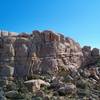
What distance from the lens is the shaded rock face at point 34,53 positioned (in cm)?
3938

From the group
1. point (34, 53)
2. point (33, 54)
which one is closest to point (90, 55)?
point (34, 53)

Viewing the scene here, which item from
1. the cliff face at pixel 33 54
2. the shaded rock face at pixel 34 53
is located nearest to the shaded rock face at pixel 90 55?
the cliff face at pixel 33 54

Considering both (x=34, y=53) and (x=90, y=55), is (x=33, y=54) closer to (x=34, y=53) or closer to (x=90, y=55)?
(x=34, y=53)

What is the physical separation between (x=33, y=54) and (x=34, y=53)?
313 mm

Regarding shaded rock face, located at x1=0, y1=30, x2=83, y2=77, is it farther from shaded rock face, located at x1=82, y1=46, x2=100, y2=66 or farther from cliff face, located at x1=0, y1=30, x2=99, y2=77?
shaded rock face, located at x1=82, y1=46, x2=100, y2=66

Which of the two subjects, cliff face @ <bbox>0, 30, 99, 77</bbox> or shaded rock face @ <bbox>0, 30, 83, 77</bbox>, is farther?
shaded rock face @ <bbox>0, 30, 83, 77</bbox>

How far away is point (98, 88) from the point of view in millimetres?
37219

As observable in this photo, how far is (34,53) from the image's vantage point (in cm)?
4094

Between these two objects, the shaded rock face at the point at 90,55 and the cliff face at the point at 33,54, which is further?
the shaded rock face at the point at 90,55

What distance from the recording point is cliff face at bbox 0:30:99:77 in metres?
39.2

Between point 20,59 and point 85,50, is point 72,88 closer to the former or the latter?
point 20,59

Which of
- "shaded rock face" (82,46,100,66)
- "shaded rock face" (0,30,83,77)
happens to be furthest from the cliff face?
"shaded rock face" (82,46,100,66)

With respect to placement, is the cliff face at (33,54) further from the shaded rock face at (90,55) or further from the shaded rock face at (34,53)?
the shaded rock face at (90,55)

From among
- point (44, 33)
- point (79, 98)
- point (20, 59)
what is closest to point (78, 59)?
point (44, 33)
